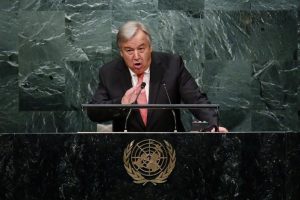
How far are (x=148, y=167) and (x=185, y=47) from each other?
2935mm

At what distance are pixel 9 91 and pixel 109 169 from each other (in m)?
3.09

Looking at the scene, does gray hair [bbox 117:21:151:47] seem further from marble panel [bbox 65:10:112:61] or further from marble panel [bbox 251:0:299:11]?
marble panel [bbox 251:0:299:11]

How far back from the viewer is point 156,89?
172 inches

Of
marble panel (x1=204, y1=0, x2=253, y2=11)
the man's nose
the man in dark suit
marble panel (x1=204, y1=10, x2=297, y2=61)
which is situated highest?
marble panel (x1=204, y1=0, x2=253, y2=11)

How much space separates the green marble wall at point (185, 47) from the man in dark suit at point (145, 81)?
1.37 m

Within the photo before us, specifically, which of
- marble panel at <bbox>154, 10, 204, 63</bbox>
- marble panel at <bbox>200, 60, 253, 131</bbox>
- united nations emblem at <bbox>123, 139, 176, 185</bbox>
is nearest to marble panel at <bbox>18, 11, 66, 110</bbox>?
marble panel at <bbox>154, 10, 204, 63</bbox>

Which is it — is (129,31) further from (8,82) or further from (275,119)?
(275,119)

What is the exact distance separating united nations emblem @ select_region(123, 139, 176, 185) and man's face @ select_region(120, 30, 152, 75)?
135 centimetres

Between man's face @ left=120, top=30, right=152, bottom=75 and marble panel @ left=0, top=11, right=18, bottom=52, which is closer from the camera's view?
man's face @ left=120, top=30, right=152, bottom=75

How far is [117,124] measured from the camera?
4266 mm

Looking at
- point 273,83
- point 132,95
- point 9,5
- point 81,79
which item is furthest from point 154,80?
point 9,5

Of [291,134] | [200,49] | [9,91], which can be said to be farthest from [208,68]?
[291,134]

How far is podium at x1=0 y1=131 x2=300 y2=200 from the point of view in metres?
3.12

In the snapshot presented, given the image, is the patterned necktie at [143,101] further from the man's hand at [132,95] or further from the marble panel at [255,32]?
the marble panel at [255,32]
